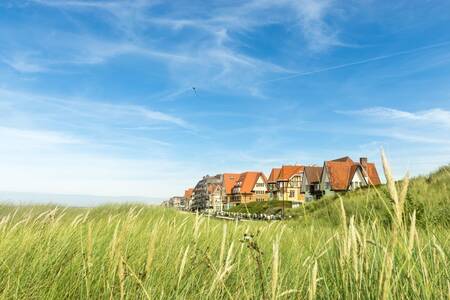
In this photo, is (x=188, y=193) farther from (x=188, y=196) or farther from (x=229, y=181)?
(x=229, y=181)

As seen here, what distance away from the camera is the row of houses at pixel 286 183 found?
7112 centimetres

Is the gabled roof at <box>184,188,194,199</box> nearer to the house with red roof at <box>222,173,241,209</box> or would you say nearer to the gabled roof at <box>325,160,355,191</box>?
the house with red roof at <box>222,173,241,209</box>

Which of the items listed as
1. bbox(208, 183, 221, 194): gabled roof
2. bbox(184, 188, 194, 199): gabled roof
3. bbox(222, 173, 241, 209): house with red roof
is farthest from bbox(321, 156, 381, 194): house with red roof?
bbox(184, 188, 194, 199): gabled roof

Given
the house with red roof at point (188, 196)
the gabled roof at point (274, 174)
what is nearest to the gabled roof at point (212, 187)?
the gabled roof at point (274, 174)

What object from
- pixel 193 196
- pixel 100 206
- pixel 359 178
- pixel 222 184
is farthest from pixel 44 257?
pixel 193 196

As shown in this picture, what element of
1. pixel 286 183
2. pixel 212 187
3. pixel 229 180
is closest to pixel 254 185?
pixel 229 180

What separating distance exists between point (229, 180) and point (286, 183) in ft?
108

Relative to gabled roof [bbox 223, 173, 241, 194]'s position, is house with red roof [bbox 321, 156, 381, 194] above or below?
below

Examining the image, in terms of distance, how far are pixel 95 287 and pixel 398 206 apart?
120 inches

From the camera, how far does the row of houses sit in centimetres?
7112

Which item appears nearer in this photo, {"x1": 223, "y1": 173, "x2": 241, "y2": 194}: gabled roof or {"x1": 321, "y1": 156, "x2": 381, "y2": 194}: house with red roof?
{"x1": 321, "y1": 156, "x2": 381, "y2": 194}: house with red roof

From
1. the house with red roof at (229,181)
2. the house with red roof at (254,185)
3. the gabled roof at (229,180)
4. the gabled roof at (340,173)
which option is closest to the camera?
the gabled roof at (340,173)

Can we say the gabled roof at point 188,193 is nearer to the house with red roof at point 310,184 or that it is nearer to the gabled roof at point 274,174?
the gabled roof at point 274,174

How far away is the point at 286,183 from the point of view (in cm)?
8581
